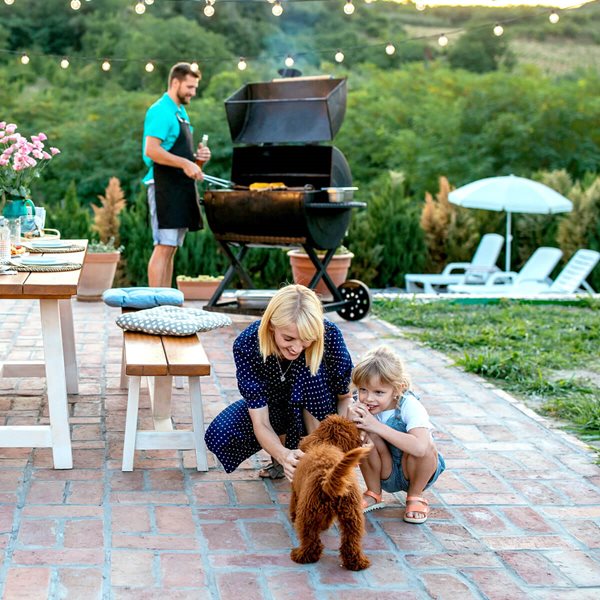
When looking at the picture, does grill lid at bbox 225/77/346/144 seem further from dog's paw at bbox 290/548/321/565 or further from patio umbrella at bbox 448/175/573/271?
dog's paw at bbox 290/548/321/565

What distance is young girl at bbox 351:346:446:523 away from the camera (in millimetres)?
3254

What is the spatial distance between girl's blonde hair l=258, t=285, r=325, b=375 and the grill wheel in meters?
4.28

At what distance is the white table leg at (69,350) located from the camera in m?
4.98

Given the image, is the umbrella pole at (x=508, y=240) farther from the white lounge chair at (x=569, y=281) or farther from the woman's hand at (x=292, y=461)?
the woman's hand at (x=292, y=461)

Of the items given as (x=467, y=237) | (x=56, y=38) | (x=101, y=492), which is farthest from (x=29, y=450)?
(x=56, y=38)

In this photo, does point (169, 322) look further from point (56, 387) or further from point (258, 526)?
point (258, 526)

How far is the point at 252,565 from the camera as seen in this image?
2938mm

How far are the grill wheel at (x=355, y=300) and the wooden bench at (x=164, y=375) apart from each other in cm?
375

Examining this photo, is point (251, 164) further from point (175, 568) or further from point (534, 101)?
point (534, 101)

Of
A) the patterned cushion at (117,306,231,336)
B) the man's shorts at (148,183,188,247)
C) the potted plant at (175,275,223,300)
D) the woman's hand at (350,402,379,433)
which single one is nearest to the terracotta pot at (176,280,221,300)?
the potted plant at (175,275,223,300)

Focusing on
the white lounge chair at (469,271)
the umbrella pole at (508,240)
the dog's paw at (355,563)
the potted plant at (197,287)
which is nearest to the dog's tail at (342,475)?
the dog's paw at (355,563)

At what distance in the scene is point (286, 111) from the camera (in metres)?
8.10

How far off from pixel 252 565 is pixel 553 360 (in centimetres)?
377

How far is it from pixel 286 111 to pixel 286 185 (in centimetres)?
63
